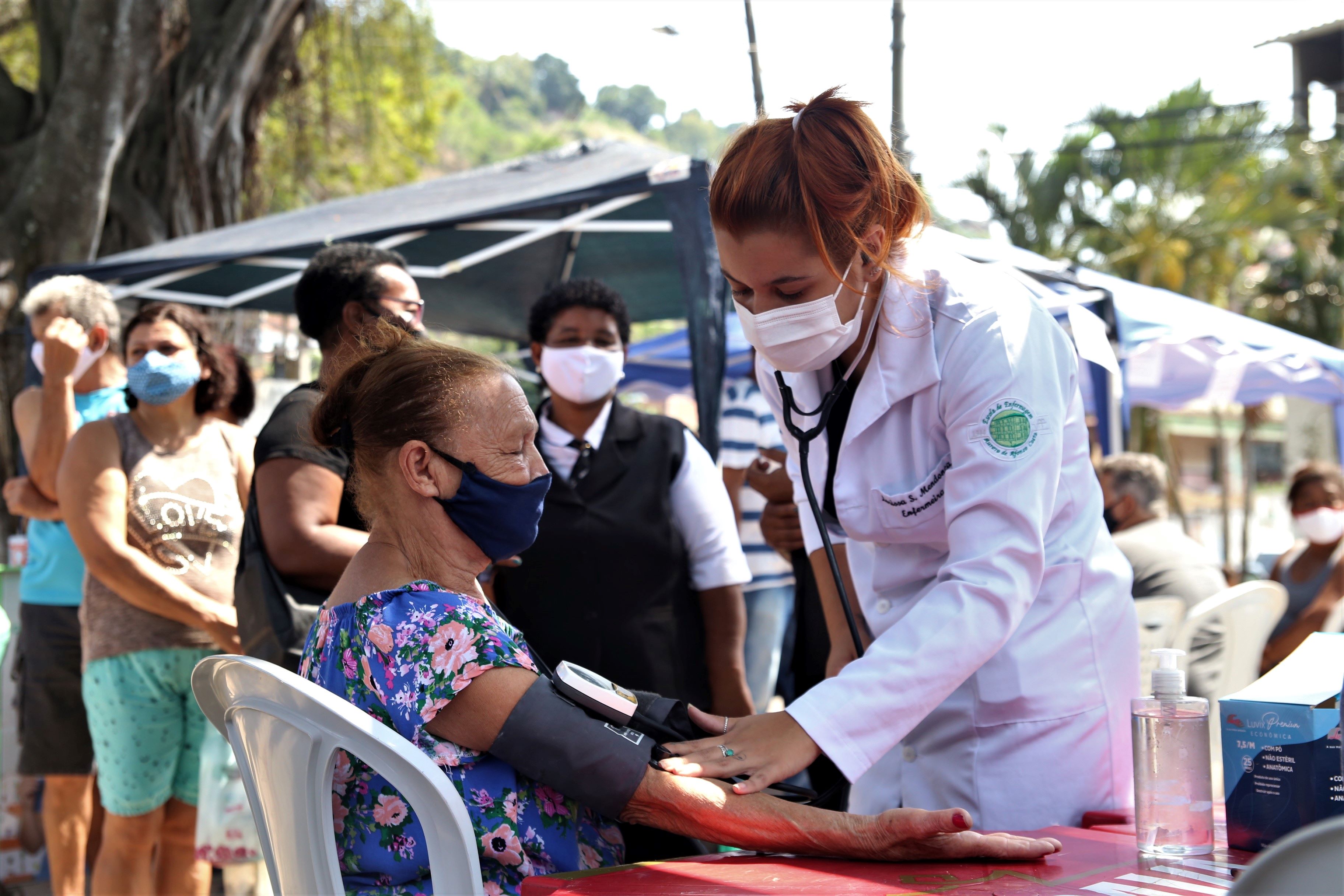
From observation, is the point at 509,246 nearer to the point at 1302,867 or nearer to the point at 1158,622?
the point at 1158,622

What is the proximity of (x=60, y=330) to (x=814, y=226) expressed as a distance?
9.34 ft

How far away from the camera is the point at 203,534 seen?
3.33 metres

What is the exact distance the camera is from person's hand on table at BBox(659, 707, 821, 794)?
142cm

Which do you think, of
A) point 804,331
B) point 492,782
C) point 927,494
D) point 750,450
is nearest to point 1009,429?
point 927,494

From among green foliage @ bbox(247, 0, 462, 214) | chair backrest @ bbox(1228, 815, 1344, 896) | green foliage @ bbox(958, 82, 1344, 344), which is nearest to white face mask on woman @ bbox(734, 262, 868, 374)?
chair backrest @ bbox(1228, 815, 1344, 896)

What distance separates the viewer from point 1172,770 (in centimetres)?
138

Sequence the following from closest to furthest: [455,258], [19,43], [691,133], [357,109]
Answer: [455,258] → [357,109] → [19,43] → [691,133]

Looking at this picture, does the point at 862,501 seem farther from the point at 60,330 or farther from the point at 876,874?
the point at 60,330

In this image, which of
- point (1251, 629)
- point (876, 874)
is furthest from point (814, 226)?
point (1251, 629)

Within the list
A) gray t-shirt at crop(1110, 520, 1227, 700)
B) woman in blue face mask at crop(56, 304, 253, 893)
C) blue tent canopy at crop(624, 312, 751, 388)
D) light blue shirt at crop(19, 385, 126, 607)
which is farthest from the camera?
blue tent canopy at crop(624, 312, 751, 388)

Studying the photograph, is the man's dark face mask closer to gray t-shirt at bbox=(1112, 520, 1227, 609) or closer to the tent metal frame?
the tent metal frame

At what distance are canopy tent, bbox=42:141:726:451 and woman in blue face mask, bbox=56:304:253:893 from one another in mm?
977

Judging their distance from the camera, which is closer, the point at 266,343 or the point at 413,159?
the point at 266,343

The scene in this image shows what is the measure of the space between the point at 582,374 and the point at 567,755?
1.94m
